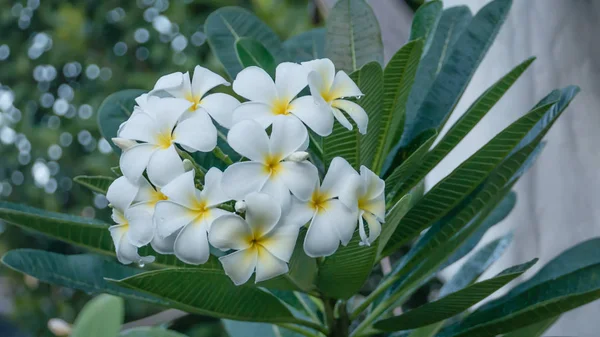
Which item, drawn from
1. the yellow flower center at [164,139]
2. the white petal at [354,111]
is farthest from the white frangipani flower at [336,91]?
the yellow flower center at [164,139]

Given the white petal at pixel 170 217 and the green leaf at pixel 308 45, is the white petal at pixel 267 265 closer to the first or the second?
the white petal at pixel 170 217

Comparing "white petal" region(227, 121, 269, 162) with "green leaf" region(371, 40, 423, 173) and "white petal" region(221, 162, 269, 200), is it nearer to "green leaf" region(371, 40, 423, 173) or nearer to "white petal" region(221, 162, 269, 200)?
"white petal" region(221, 162, 269, 200)

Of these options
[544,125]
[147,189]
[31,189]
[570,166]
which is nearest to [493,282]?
[544,125]

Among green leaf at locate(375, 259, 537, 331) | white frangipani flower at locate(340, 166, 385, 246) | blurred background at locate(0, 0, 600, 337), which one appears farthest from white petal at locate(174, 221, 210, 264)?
blurred background at locate(0, 0, 600, 337)

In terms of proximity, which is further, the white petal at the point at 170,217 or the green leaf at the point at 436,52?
the green leaf at the point at 436,52

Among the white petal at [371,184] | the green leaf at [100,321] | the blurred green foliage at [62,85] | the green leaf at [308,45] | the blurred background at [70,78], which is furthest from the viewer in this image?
the blurred green foliage at [62,85]

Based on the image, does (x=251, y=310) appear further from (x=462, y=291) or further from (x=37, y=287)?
(x=37, y=287)

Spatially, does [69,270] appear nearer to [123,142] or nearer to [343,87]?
[123,142]
